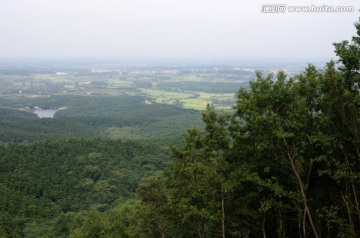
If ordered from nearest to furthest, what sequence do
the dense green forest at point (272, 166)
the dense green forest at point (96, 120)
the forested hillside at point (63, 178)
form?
1. the dense green forest at point (272, 166)
2. the forested hillside at point (63, 178)
3. the dense green forest at point (96, 120)

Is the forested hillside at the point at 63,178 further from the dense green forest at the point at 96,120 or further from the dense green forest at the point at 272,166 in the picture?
the dense green forest at the point at 272,166

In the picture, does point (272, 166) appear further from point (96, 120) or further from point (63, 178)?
point (96, 120)

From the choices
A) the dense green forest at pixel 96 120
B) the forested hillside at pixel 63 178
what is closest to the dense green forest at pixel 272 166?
the forested hillside at pixel 63 178

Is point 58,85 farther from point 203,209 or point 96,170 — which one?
point 203,209

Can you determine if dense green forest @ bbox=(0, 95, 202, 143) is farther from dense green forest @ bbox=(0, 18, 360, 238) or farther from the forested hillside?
dense green forest @ bbox=(0, 18, 360, 238)

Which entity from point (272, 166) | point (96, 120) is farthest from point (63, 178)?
point (96, 120)

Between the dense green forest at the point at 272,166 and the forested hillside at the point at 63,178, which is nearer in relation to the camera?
the dense green forest at the point at 272,166

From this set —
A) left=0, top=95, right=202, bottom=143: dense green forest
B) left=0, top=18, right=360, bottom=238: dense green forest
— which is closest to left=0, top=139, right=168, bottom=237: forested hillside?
left=0, top=95, right=202, bottom=143: dense green forest

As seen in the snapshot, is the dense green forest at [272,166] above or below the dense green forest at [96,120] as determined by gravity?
above

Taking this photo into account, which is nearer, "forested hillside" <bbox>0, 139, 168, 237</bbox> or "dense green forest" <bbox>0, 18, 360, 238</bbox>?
"dense green forest" <bbox>0, 18, 360, 238</bbox>

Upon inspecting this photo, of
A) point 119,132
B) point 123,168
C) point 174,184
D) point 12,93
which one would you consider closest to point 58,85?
point 12,93

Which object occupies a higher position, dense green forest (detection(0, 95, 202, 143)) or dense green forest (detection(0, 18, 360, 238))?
dense green forest (detection(0, 18, 360, 238))

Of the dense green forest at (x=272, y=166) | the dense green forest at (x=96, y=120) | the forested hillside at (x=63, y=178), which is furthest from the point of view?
the dense green forest at (x=96, y=120)
